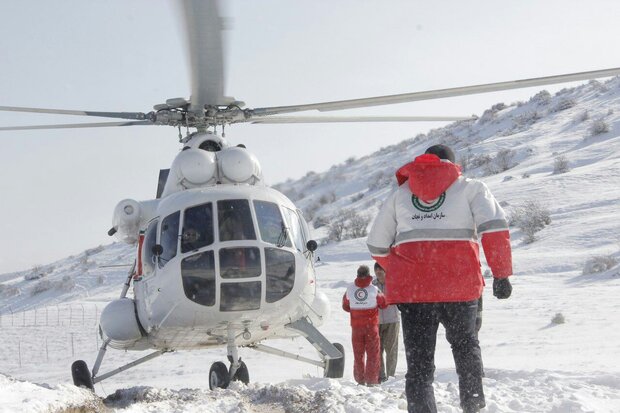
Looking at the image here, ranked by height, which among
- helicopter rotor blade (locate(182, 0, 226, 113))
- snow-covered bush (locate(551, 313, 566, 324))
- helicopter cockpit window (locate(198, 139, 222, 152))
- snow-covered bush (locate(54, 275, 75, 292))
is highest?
helicopter rotor blade (locate(182, 0, 226, 113))

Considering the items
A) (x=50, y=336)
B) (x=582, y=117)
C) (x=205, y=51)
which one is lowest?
(x=50, y=336)

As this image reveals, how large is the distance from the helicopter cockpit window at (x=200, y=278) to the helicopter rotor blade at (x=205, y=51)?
1778 mm

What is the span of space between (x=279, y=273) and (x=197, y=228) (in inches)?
39.7

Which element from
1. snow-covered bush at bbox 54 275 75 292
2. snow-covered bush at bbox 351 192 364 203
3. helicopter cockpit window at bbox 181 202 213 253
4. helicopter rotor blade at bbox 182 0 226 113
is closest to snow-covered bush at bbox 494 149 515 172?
snow-covered bush at bbox 351 192 364 203

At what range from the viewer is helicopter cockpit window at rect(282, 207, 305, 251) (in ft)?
29.2

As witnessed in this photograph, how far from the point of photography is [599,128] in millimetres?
37031

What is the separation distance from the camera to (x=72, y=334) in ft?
52.0

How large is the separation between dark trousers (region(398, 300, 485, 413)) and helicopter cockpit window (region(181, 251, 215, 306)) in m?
3.81

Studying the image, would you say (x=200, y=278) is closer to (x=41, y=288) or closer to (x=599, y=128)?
(x=41, y=288)

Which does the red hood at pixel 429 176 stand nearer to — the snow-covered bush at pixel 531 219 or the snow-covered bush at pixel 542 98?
the snow-covered bush at pixel 531 219

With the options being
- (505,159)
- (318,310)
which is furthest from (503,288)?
(505,159)

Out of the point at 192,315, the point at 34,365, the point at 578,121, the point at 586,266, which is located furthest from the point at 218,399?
the point at 578,121

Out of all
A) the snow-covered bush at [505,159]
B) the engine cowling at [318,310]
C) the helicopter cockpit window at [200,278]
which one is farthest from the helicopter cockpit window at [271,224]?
the snow-covered bush at [505,159]

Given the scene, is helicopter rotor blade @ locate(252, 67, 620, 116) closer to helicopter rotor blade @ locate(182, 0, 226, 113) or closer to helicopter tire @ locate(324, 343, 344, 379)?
helicopter rotor blade @ locate(182, 0, 226, 113)
